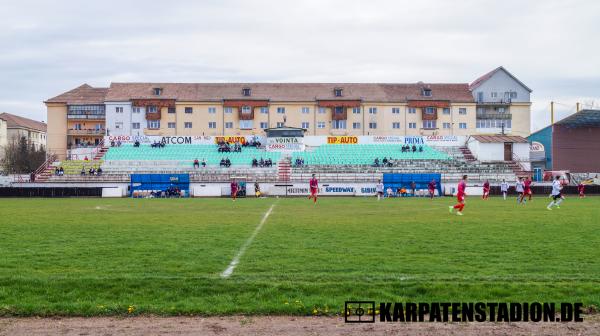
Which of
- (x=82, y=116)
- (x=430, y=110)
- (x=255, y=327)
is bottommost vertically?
(x=255, y=327)

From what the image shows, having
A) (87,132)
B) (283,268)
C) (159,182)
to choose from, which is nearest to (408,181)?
(159,182)

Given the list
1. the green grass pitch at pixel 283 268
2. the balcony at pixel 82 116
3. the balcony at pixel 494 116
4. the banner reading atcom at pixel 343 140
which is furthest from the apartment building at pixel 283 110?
the green grass pitch at pixel 283 268

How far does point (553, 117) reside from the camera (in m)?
72.8

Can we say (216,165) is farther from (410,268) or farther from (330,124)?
(410,268)

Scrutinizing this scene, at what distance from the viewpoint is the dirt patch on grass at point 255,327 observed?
7.28 meters

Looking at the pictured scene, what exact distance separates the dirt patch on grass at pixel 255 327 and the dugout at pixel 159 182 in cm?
4691

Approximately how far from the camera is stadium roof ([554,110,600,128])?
67588 millimetres

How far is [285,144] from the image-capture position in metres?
67.9

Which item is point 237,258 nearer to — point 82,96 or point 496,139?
point 496,139

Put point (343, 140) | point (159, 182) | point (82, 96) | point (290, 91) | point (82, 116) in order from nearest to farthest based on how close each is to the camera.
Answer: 1. point (159, 182)
2. point (343, 140)
3. point (290, 91)
4. point (82, 116)
5. point (82, 96)

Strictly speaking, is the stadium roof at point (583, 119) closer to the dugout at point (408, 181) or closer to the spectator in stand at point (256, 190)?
the dugout at point (408, 181)

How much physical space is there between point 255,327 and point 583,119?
71.4m

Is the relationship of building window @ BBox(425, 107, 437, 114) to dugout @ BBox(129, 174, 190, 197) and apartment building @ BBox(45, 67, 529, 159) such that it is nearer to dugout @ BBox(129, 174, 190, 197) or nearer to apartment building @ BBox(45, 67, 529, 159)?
apartment building @ BBox(45, 67, 529, 159)

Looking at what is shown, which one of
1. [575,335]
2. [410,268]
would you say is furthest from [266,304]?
[575,335]
